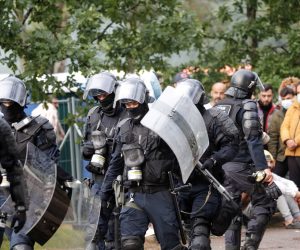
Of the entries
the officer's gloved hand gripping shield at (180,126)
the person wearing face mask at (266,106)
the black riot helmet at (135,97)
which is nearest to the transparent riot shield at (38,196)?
the black riot helmet at (135,97)

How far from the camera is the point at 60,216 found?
35.0 ft

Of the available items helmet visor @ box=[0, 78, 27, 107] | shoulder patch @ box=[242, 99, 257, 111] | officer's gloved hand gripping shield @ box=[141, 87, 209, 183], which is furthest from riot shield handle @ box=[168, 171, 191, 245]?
helmet visor @ box=[0, 78, 27, 107]

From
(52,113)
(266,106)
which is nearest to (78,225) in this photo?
(266,106)

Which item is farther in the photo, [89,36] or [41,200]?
[89,36]

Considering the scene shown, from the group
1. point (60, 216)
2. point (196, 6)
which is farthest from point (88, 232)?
point (196, 6)

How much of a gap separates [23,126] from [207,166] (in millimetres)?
1700

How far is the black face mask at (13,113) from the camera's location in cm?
1159

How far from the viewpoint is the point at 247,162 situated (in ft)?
41.2

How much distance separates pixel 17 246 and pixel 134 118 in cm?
151

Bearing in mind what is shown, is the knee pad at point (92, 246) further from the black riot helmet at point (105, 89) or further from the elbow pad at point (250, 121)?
the elbow pad at point (250, 121)

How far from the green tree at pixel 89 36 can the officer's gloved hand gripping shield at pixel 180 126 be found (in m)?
Answer: 4.49

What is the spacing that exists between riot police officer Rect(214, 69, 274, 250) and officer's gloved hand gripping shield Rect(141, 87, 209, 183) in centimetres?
109

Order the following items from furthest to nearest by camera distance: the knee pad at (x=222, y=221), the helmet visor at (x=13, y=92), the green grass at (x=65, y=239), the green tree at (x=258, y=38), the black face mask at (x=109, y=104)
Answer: the green tree at (x=258, y=38)
the black face mask at (x=109, y=104)
the knee pad at (x=222, y=221)
the helmet visor at (x=13, y=92)
the green grass at (x=65, y=239)

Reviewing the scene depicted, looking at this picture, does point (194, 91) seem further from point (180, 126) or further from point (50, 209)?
point (50, 209)
